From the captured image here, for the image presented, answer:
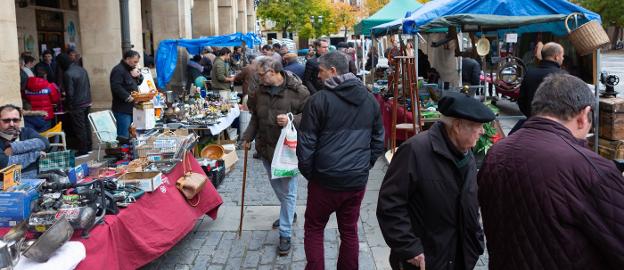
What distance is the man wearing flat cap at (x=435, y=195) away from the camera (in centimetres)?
288

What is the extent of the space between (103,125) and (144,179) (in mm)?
4180

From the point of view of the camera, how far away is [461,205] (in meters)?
2.92

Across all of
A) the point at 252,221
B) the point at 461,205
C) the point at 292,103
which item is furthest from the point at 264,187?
the point at 461,205

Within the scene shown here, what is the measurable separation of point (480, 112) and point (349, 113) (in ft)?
5.06

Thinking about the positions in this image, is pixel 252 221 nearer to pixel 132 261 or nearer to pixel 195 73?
pixel 132 261

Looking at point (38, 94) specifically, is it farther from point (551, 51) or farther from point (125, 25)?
point (551, 51)

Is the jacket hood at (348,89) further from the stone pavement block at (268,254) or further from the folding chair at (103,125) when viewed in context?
the folding chair at (103,125)

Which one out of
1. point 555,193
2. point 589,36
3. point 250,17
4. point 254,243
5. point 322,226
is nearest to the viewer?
point 555,193

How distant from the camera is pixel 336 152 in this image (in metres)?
4.17

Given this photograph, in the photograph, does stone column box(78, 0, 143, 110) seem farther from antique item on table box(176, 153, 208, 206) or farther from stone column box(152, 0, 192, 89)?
antique item on table box(176, 153, 208, 206)

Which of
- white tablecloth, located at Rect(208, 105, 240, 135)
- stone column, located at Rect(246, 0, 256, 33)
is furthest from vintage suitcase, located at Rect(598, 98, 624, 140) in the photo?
stone column, located at Rect(246, 0, 256, 33)

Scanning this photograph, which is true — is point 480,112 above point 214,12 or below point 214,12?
below

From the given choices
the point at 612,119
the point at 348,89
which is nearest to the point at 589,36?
the point at 612,119

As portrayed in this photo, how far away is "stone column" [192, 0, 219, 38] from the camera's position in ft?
75.3
